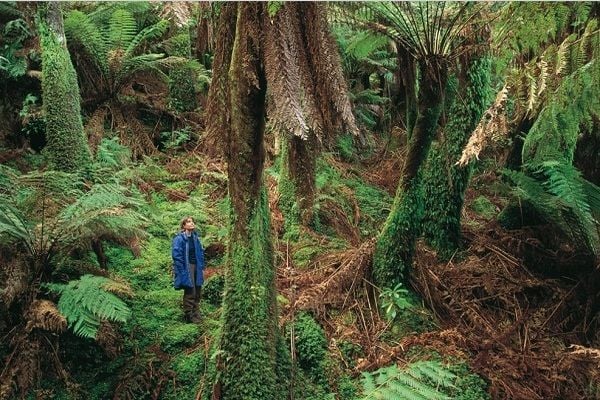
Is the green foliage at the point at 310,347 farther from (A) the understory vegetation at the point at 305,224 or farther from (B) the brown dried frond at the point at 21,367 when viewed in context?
(B) the brown dried frond at the point at 21,367

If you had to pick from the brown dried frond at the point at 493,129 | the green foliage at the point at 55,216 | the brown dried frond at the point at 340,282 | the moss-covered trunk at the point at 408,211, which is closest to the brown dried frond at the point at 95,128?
the green foliage at the point at 55,216

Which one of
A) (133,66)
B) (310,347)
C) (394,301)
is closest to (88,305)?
(310,347)

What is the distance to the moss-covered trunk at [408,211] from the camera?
496 cm

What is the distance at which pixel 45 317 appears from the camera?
3.75 metres

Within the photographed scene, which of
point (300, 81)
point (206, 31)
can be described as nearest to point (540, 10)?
point (300, 81)

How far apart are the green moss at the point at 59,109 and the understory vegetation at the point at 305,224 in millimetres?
24

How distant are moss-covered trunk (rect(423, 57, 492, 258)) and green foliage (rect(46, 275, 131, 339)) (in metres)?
3.78

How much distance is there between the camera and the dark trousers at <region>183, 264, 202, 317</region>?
189 inches

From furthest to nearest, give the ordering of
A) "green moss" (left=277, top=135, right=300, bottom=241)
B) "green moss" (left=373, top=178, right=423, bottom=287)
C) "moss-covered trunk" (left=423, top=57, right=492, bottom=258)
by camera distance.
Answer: "green moss" (left=277, top=135, right=300, bottom=241)
"moss-covered trunk" (left=423, top=57, right=492, bottom=258)
"green moss" (left=373, top=178, right=423, bottom=287)

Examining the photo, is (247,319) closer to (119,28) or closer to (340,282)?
(340,282)

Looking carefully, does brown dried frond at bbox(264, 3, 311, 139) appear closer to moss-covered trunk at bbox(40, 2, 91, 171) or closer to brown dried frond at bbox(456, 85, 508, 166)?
brown dried frond at bbox(456, 85, 508, 166)

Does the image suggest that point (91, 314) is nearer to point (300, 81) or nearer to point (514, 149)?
point (300, 81)

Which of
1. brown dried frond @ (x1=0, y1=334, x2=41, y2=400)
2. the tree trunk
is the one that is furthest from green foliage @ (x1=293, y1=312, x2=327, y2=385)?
the tree trunk

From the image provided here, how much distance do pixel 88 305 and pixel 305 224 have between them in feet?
11.0
